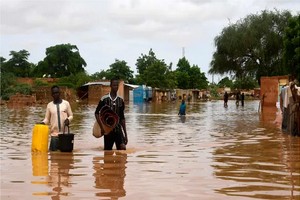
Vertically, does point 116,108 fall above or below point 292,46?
below

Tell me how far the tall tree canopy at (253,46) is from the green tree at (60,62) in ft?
167

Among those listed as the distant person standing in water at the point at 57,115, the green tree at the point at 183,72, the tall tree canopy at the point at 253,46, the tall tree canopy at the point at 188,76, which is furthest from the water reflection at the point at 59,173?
the tall tree canopy at the point at 188,76

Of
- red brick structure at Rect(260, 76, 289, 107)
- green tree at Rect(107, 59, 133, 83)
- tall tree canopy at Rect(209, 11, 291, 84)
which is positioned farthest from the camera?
green tree at Rect(107, 59, 133, 83)

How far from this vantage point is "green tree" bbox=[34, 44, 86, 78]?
94938 mm

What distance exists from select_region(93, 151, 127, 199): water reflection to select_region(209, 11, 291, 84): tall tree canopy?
126 ft

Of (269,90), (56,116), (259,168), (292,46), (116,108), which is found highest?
(292,46)

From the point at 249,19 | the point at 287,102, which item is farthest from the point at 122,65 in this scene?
the point at 287,102

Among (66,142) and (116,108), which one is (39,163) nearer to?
(66,142)

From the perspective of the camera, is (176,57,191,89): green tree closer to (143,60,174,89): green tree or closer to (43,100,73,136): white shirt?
(143,60,174,89): green tree

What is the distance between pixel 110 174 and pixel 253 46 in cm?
4092

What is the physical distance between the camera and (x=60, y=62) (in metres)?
95.7

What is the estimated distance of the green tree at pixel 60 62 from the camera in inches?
3738

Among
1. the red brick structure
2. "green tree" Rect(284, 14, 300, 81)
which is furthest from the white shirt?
the red brick structure

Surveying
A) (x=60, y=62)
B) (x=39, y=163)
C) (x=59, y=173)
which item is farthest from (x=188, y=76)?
(x=59, y=173)
